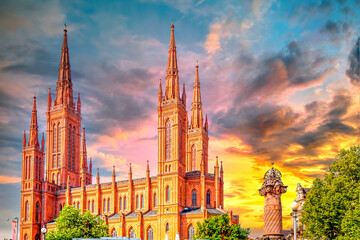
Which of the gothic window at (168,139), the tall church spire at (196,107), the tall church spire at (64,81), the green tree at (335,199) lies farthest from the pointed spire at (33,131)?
the green tree at (335,199)

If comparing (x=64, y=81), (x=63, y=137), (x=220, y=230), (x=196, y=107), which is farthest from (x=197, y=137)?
(x=220, y=230)

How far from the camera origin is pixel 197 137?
123625mm

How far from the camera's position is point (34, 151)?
111 metres

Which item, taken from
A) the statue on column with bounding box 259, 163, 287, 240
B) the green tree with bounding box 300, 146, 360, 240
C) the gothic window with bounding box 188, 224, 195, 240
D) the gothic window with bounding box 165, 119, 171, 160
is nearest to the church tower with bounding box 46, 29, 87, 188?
the gothic window with bounding box 165, 119, 171, 160

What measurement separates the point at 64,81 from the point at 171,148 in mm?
Answer: 42726

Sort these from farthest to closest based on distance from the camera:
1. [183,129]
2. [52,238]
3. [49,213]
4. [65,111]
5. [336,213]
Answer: [65,111] → [49,213] → [183,129] → [52,238] → [336,213]

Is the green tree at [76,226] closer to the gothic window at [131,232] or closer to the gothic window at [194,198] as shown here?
the gothic window at [131,232]

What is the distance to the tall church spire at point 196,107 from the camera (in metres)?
126

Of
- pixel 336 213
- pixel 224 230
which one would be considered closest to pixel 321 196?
pixel 336 213

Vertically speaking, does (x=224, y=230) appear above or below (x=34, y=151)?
below

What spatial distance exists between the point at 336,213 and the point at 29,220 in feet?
266

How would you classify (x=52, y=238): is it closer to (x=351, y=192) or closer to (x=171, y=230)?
(x=171, y=230)

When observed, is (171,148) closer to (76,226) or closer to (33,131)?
(76,226)

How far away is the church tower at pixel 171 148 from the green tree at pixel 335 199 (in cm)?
4404
